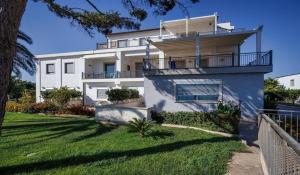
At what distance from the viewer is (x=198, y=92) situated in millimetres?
16141

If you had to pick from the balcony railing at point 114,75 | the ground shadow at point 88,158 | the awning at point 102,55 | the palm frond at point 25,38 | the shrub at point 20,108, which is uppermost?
the palm frond at point 25,38

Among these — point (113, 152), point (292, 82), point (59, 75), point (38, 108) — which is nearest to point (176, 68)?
point (113, 152)

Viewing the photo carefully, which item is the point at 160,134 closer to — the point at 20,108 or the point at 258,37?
the point at 258,37

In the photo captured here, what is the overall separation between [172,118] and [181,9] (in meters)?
6.32

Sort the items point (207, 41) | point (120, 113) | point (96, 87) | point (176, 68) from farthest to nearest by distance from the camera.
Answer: point (96, 87)
point (207, 41)
point (176, 68)
point (120, 113)

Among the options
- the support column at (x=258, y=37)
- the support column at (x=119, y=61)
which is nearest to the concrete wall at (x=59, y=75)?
the support column at (x=119, y=61)

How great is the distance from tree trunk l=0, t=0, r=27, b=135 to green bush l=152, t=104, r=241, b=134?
10.1m

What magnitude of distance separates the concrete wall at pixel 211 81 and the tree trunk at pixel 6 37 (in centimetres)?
1259

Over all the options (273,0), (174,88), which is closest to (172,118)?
(174,88)

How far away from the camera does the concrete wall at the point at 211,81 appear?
15.0m

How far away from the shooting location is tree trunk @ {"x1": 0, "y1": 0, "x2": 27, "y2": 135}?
14.2 ft

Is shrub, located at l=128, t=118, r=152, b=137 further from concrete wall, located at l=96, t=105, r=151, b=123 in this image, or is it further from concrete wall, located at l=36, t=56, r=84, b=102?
concrete wall, located at l=36, t=56, r=84, b=102

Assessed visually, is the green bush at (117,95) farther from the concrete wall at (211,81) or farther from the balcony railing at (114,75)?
the concrete wall at (211,81)

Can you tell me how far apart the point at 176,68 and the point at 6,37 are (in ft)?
Answer: 42.9
